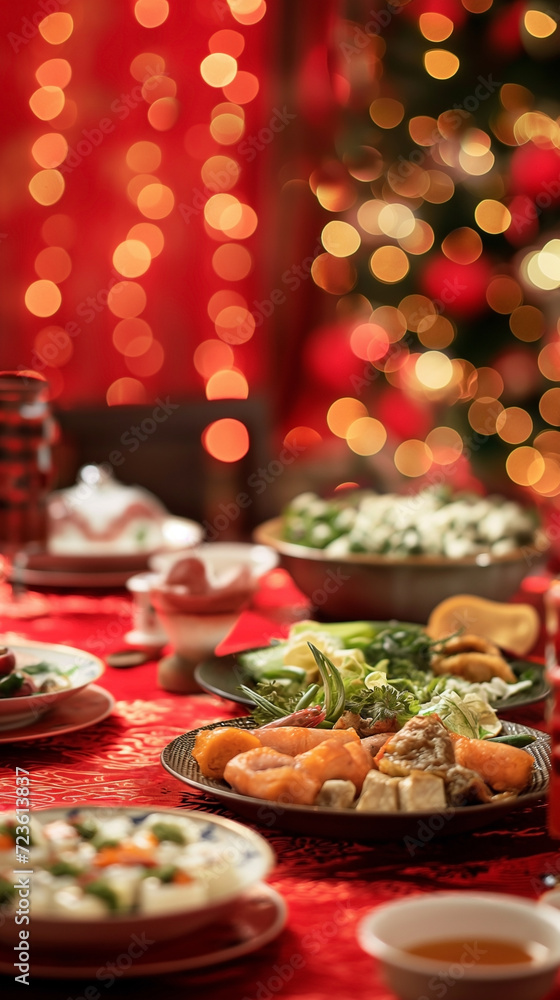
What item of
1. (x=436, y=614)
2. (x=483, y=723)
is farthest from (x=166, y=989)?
(x=436, y=614)

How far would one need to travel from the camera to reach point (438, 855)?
1.07 m

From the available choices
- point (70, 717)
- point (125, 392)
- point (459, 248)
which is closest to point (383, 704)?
point (70, 717)

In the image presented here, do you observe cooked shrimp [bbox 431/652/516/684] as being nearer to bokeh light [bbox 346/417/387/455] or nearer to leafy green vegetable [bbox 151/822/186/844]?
leafy green vegetable [bbox 151/822/186/844]

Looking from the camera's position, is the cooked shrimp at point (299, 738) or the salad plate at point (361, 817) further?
the cooked shrimp at point (299, 738)

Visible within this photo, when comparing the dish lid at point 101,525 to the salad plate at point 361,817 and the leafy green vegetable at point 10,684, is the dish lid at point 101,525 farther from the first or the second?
the salad plate at point 361,817

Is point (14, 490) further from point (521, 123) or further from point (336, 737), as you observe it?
point (521, 123)

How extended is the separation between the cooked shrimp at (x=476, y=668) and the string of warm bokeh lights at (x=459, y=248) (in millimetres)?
2606

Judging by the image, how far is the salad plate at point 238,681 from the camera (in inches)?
56.7

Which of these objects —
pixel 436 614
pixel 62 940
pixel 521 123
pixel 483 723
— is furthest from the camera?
pixel 521 123

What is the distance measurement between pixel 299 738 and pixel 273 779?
87mm

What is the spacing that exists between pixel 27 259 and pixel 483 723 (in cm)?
342

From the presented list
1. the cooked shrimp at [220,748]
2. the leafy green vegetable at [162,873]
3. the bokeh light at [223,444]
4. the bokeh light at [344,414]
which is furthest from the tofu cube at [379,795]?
the bokeh light at [344,414]
